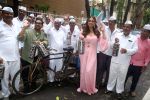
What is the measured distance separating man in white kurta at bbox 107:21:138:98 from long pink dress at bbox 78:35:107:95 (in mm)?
469

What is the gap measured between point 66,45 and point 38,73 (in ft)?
4.43

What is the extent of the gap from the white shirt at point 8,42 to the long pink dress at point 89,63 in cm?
194

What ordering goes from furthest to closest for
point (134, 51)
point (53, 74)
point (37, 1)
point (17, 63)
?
point (37, 1) < point (53, 74) < point (134, 51) < point (17, 63)

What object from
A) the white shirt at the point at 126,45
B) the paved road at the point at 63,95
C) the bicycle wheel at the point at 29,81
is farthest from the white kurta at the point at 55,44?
the white shirt at the point at 126,45

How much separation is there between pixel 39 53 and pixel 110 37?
2.17m

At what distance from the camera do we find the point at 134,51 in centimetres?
786

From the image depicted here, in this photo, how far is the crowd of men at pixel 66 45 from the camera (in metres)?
7.14

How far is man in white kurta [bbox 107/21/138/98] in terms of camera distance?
7909 millimetres

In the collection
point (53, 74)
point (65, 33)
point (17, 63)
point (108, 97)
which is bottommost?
point (108, 97)

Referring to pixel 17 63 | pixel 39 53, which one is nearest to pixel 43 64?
pixel 39 53

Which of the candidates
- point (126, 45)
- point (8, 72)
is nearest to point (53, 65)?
point (8, 72)

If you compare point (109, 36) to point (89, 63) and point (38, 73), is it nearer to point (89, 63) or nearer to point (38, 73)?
point (89, 63)

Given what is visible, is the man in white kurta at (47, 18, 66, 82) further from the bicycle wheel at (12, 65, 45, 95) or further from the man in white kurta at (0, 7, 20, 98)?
the man in white kurta at (0, 7, 20, 98)

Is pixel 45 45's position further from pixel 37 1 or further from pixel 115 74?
pixel 37 1
